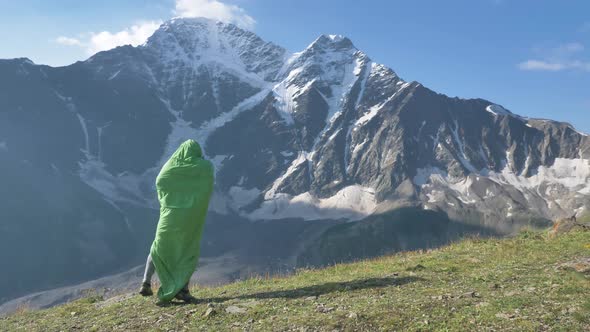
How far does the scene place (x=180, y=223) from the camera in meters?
12.6

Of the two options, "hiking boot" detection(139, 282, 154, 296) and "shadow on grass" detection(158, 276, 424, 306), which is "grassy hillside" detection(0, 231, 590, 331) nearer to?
"shadow on grass" detection(158, 276, 424, 306)

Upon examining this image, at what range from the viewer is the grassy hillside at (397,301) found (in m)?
8.42

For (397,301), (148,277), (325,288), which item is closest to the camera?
(397,301)

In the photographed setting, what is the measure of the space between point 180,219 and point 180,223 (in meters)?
0.10

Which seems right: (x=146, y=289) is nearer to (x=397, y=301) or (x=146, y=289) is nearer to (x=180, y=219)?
(x=180, y=219)

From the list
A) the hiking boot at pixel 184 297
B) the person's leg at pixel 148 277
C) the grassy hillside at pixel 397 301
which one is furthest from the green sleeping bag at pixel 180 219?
the grassy hillside at pixel 397 301

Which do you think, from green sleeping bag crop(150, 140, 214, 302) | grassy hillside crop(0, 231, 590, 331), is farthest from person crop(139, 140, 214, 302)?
grassy hillside crop(0, 231, 590, 331)

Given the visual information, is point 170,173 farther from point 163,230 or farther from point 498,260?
point 498,260

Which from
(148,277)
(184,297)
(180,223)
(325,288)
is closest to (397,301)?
(325,288)

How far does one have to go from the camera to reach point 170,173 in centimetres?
1313

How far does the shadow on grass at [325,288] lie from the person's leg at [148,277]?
103 cm

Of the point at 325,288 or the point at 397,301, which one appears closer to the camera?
the point at 397,301

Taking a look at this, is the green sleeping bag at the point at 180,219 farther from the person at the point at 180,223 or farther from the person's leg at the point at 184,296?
the person's leg at the point at 184,296

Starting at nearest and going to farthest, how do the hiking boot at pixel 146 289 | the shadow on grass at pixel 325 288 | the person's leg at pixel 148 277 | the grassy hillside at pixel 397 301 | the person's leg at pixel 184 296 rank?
the grassy hillside at pixel 397 301 → the shadow on grass at pixel 325 288 → the person's leg at pixel 184 296 → the person's leg at pixel 148 277 → the hiking boot at pixel 146 289
